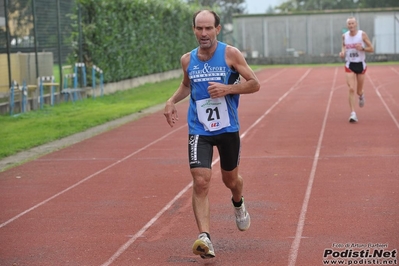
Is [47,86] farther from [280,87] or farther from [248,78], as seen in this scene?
[248,78]

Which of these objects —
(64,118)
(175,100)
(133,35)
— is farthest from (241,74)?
(133,35)

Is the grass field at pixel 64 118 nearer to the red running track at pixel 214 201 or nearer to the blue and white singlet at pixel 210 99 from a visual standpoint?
the red running track at pixel 214 201

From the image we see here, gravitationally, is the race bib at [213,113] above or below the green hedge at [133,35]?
below

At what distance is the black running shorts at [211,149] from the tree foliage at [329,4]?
204 feet

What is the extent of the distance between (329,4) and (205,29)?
81410 mm

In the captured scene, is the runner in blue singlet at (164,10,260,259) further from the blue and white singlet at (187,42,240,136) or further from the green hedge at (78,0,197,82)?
the green hedge at (78,0,197,82)

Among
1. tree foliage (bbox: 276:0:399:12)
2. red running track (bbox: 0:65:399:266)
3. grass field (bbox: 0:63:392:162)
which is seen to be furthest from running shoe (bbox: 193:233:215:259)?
tree foliage (bbox: 276:0:399:12)

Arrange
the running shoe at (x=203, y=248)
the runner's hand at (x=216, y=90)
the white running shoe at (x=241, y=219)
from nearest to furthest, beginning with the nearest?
the running shoe at (x=203, y=248)
the runner's hand at (x=216, y=90)
the white running shoe at (x=241, y=219)

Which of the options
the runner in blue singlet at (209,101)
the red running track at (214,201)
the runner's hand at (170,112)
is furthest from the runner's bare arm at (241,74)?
the red running track at (214,201)

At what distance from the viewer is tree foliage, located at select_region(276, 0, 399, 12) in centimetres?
6981

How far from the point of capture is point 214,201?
360 inches

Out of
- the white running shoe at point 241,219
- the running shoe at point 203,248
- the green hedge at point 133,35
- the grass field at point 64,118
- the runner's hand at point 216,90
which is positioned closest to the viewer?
the running shoe at point 203,248

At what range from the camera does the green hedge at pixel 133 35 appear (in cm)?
2647

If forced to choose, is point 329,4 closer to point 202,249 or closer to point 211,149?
point 211,149
